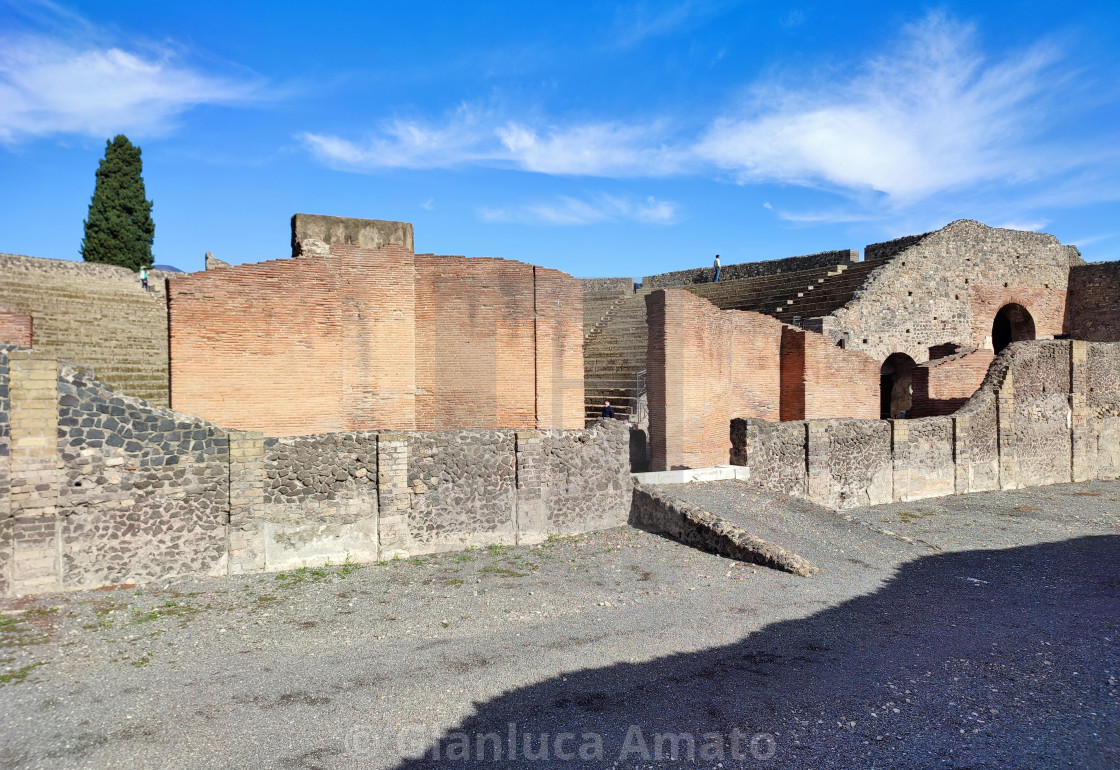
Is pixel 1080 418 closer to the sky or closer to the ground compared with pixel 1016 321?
closer to the ground

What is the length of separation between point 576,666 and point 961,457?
42.5 feet

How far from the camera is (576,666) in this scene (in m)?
5.72

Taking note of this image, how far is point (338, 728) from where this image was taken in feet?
15.3

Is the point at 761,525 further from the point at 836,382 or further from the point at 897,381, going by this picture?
the point at 897,381

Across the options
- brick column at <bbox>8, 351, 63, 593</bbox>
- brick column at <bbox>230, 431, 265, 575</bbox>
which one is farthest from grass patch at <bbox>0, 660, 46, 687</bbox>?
brick column at <bbox>230, 431, 265, 575</bbox>

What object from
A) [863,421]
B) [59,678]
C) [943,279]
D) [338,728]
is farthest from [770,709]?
[943,279]

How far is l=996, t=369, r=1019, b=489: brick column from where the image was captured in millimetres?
16188

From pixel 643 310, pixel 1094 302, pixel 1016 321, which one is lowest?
pixel 1016 321

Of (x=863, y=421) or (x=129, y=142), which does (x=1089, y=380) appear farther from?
(x=129, y=142)

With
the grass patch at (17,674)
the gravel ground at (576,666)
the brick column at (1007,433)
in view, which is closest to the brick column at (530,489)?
the gravel ground at (576,666)

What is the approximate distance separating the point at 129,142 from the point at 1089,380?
1284 inches

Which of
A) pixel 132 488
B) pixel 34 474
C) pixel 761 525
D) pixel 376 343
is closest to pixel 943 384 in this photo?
pixel 761 525

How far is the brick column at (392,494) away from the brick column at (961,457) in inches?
483

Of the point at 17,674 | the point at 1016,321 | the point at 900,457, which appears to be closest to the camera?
the point at 17,674
